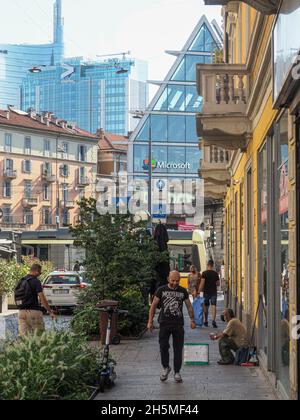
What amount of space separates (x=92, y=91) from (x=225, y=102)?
581ft

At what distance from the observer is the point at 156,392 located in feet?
36.2

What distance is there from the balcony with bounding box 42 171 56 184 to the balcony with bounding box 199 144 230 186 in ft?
240

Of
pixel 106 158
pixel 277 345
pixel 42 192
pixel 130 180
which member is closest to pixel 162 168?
pixel 130 180

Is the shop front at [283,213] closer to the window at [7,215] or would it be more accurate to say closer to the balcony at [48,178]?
the window at [7,215]

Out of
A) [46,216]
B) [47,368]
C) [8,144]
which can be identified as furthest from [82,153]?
[47,368]

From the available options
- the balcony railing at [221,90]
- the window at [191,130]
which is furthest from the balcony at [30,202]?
the balcony railing at [221,90]

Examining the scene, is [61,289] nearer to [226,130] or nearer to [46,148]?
[226,130]

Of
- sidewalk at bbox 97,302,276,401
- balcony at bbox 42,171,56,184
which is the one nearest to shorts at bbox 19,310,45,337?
sidewalk at bbox 97,302,276,401

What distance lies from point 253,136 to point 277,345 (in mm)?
6235

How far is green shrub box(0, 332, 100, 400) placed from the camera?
9.34m

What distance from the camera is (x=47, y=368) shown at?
32.1 ft

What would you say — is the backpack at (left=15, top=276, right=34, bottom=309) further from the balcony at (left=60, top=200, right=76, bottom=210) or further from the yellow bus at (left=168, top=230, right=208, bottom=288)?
the balcony at (left=60, top=200, right=76, bottom=210)

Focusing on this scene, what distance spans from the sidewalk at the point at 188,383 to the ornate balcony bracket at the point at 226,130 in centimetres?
445
